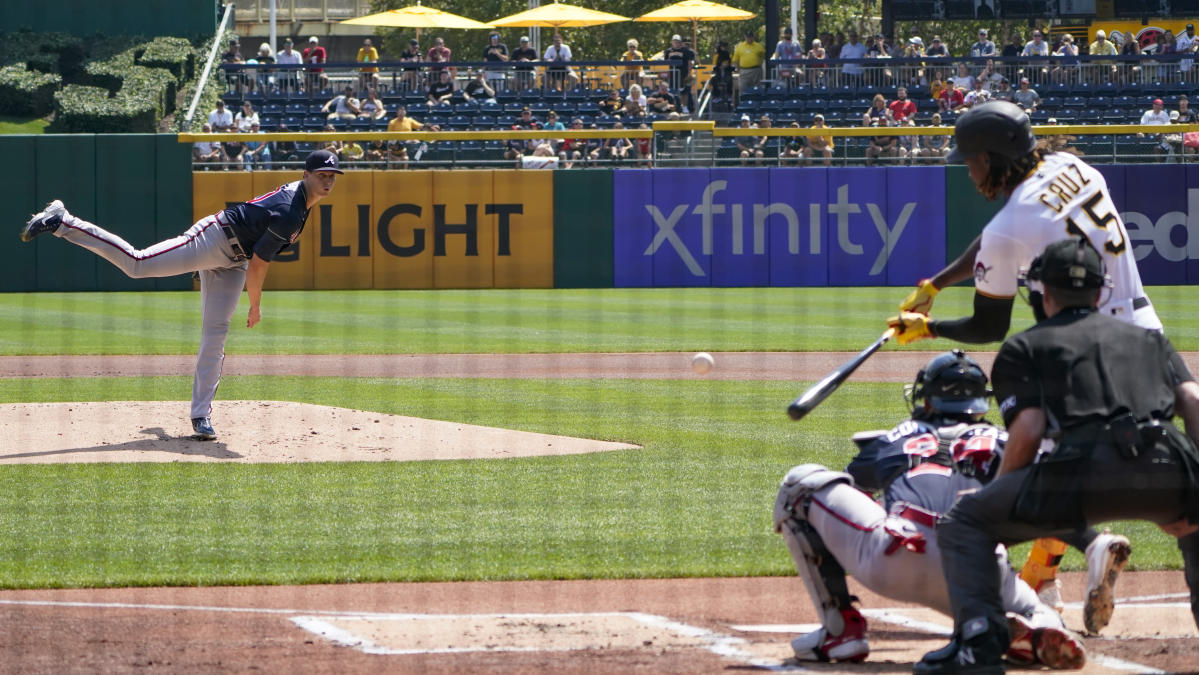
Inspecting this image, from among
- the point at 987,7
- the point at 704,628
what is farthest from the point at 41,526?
the point at 987,7

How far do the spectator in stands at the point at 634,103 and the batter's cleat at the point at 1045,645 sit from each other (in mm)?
22453

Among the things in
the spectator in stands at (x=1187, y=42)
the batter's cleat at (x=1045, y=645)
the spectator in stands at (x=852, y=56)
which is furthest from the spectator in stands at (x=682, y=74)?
the batter's cleat at (x=1045, y=645)

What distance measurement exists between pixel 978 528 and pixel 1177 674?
2.67 ft

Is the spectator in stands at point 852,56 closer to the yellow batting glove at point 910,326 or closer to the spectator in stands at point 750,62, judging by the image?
the spectator in stands at point 750,62

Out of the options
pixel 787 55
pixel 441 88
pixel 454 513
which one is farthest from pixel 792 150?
pixel 454 513

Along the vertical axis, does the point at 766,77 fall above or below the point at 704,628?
above

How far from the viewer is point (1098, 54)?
2720 cm

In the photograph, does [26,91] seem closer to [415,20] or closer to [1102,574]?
[415,20]

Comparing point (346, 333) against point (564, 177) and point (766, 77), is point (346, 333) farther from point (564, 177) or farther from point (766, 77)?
point (766, 77)

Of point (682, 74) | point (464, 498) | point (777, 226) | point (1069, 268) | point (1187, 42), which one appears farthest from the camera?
point (1187, 42)

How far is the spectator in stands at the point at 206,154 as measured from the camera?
23.2 metres

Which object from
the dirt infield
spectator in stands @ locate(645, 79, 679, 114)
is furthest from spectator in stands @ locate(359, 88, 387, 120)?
the dirt infield

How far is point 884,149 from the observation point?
2378 centimetres

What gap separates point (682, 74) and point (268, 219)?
20048 mm
